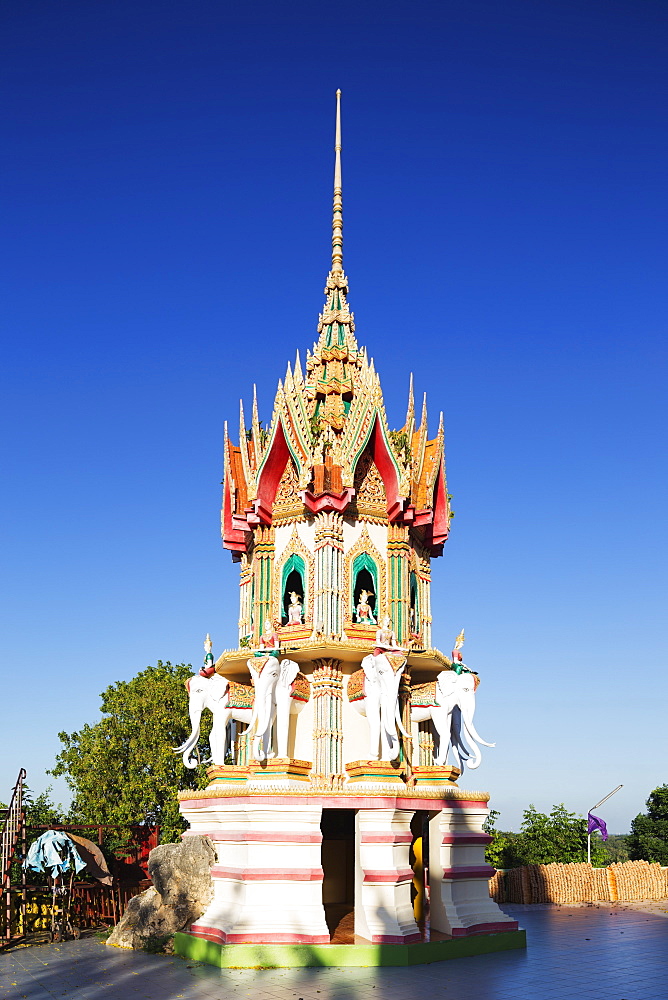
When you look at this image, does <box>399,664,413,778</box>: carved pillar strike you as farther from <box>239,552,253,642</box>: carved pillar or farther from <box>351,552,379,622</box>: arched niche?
<box>239,552,253,642</box>: carved pillar

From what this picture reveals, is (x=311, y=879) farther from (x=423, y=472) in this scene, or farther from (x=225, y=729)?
(x=423, y=472)

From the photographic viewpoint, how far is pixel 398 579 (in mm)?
22078

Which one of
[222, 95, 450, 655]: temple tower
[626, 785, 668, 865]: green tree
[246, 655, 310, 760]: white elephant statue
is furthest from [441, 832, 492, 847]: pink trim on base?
[626, 785, 668, 865]: green tree

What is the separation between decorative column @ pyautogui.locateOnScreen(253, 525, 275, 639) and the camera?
21.8 m

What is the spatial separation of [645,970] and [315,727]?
7.81m

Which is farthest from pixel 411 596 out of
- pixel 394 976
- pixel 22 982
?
pixel 22 982

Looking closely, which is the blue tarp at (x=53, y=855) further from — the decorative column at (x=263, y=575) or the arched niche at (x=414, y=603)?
the arched niche at (x=414, y=603)

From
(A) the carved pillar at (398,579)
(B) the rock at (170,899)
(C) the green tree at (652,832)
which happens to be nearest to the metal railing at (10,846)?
(B) the rock at (170,899)

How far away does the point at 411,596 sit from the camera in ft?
75.9

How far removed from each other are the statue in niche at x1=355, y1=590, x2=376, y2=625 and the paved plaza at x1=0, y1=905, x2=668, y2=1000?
7.39m

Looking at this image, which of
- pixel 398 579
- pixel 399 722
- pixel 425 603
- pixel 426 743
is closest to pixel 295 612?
pixel 398 579

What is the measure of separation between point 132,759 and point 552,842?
17.7 metres

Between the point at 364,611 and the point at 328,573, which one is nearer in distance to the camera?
the point at 328,573

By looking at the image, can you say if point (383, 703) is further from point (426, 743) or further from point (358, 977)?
point (358, 977)
